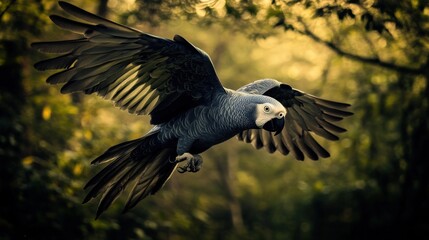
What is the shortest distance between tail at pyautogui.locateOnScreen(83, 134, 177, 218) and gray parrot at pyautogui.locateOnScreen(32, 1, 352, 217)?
0.04 ft


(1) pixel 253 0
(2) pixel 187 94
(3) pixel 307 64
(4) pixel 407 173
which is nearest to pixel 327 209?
(4) pixel 407 173

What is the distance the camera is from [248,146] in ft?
43.9

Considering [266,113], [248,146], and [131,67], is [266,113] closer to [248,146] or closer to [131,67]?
[131,67]

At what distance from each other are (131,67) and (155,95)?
0.44m

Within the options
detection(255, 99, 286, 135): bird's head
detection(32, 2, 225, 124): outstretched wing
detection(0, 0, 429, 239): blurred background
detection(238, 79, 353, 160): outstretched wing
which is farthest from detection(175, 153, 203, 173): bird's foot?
detection(0, 0, 429, 239): blurred background

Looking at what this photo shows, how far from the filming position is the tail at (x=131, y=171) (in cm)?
511

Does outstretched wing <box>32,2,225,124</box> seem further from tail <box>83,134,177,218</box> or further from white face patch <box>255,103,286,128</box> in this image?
white face patch <box>255,103,286,128</box>

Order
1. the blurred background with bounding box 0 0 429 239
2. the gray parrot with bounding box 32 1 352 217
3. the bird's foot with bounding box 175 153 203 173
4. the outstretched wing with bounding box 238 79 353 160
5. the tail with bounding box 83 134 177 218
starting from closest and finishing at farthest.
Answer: the gray parrot with bounding box 32 1 352 217
the bird's foot with bounding box 175 153 203 173
the tail with bounding box 83 134 177 218
the outstretched wing with bounding box 238 79 353 160
the blurred background with bounding box 0 0 429 239

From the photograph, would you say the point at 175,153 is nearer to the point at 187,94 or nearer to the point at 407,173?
the point at 187,94

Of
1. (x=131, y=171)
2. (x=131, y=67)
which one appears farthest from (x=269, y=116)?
(x=131, y=171)

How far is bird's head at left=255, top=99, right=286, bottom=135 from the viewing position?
4504 mm

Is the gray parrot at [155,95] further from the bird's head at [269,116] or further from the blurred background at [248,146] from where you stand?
the blurred background at [248,146]

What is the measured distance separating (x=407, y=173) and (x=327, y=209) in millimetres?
2340

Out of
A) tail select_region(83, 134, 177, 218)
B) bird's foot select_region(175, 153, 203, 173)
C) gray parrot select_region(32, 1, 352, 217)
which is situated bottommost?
tail select_region(83, 134, 177, 218)
